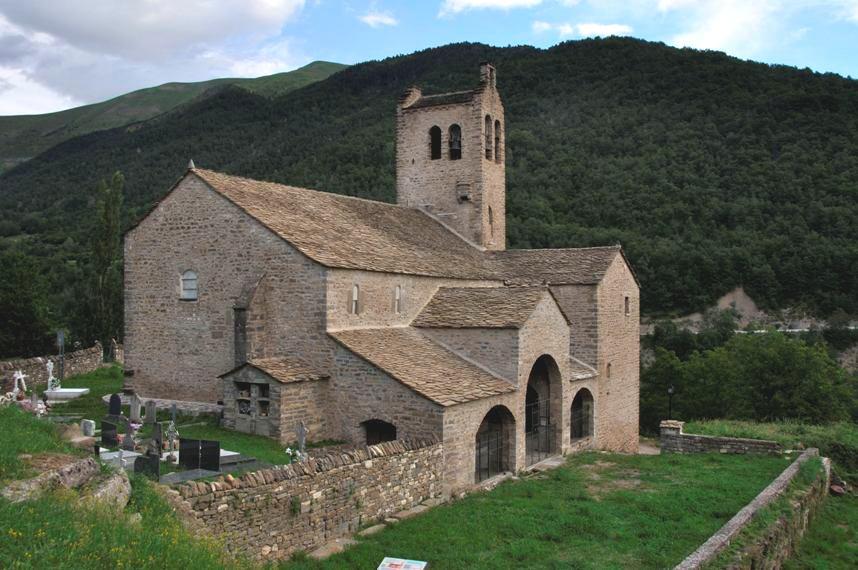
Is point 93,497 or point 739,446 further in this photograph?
point 739,446

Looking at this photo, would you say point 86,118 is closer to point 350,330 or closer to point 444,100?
point 444,100

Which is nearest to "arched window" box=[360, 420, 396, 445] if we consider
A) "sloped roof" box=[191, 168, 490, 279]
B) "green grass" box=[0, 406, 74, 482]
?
"sloped roof" box=[191, 168, 490, 279]

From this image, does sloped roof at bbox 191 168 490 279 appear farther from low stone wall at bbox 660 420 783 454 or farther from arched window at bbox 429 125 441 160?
low stone wall at bbox 660 420 783 454

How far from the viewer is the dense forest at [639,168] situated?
64938 millimetres

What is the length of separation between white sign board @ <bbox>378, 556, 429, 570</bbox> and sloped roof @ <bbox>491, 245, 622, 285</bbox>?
16.1 metres

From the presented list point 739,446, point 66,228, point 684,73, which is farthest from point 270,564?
point 684,73

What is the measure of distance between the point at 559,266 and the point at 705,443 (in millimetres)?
8226

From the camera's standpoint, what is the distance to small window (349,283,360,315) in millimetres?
19609

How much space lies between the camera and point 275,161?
74.8m

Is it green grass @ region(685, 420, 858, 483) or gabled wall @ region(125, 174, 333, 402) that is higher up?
gabled wall @ region(125, 174, 333, 402)

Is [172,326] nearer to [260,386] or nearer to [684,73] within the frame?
[260,386]

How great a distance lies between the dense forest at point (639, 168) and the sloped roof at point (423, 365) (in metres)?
31.9

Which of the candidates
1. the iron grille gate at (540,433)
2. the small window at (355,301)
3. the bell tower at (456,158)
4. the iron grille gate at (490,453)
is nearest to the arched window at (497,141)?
the bell tower at (456,158)

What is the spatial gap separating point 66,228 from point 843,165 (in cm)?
8017
